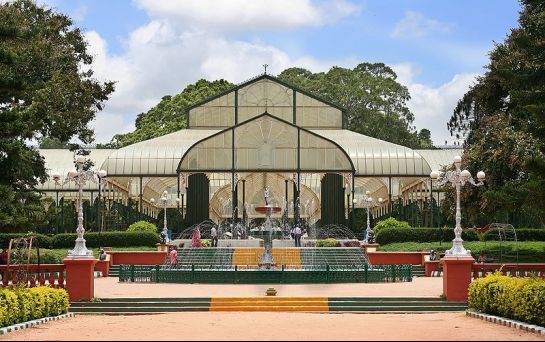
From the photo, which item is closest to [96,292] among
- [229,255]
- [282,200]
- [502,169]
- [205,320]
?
[205,320]

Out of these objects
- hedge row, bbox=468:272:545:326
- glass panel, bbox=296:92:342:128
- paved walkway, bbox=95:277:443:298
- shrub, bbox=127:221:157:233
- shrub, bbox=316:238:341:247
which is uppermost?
glass panel, bbox=296:92:342:128

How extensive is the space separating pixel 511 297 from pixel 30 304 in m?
10.9

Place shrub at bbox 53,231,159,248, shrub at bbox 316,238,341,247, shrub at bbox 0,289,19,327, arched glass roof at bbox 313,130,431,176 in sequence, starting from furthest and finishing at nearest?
arched glass roof at bbox 313,130,431,176
shrub at bbox 316,238,341,247
shrub at bbox 53,231,159,248
shrub at bbox 0,289,19,327

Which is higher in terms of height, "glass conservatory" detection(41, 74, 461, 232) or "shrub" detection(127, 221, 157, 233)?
"glass conservatory" detection(41, 74, 461, 232)

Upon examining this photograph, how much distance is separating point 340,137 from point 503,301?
42504mm

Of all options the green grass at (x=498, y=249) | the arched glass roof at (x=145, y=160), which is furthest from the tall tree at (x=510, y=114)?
the arched glass roof at (x=145, y=160)

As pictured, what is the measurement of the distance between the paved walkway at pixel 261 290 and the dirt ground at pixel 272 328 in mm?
3448

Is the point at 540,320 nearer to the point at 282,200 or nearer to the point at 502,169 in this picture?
the point at 502,169

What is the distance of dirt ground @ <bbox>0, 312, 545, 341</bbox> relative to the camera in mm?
19094

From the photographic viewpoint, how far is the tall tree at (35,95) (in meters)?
29.3

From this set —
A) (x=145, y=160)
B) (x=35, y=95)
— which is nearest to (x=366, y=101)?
(x=145, y=160)

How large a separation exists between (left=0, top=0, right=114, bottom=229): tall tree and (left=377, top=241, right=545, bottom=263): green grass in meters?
15.9

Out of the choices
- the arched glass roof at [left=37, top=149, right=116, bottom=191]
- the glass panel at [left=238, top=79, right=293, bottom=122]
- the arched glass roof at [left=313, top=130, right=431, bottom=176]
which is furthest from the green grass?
the arched glass roof at [left=37, top=149, right=116, bottom=191]

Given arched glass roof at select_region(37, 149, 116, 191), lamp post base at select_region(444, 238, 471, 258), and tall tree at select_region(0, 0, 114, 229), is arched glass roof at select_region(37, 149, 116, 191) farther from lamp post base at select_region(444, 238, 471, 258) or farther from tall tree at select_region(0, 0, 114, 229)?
lamp post base at select_region(444, 238, 471, 258)
